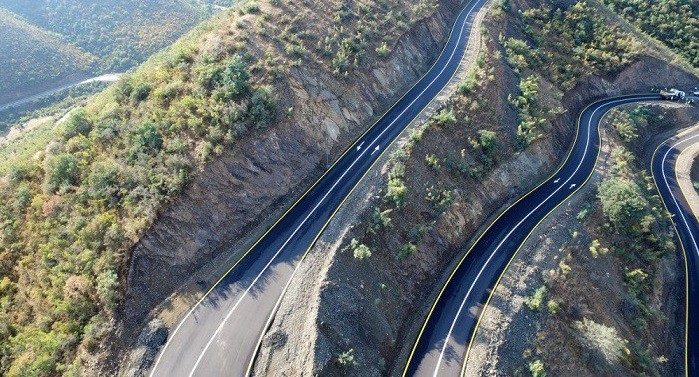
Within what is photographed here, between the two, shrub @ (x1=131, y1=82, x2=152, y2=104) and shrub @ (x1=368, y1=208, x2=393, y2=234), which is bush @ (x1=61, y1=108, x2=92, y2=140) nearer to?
shrub @ (x1=131, y1=82, x2=152, y2=104)

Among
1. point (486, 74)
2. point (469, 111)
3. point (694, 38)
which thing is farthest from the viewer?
point (694, 38)

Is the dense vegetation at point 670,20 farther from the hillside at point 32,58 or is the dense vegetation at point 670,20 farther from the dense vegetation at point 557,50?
the hillside at point 32,58

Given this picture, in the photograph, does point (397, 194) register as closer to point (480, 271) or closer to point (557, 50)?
point (480, 271)

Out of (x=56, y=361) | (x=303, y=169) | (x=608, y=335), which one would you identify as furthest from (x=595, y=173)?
(x=56, y=361)

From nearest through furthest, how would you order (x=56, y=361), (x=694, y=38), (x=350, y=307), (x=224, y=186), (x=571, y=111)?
(x=56, y=361) → (x=350, y=307) → (x=224, y=186) → (x=571, y=111) → (x=694, y=38)

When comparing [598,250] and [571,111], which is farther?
[571,111]

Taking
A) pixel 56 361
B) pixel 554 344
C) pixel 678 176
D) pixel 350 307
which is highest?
pixel 56 361

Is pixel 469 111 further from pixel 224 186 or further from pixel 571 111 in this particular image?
pixel 224 186

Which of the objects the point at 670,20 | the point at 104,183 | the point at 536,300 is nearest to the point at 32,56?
the point at 104,183
